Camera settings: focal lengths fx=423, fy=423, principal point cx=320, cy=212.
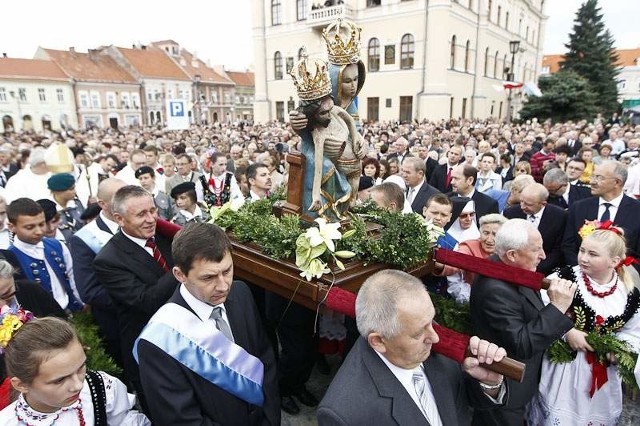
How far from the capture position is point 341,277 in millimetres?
2830

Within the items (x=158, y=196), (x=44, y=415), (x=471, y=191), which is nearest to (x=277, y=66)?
(x=158, y=196)

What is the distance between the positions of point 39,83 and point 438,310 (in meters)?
57.0

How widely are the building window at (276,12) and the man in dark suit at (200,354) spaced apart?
38.2m

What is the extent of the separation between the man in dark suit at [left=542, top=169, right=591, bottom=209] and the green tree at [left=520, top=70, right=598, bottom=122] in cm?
2466

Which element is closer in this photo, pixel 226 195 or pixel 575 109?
pixel 226 195

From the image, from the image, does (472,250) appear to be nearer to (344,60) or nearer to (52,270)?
(344,60)

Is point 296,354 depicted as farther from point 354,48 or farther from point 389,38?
point 389,38

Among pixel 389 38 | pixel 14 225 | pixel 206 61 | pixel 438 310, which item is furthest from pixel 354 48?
pixel 206 61

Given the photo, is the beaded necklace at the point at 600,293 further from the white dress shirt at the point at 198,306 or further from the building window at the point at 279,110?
the building window at the point at 279,110

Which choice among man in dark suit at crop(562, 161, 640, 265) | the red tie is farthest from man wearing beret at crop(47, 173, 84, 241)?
man in dark suit at crop(562, 161, 640, 265)

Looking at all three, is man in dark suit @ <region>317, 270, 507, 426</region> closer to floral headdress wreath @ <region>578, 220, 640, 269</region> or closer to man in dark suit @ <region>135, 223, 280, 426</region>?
man in dark suit @ <region>135, 223, 280, 426</region>

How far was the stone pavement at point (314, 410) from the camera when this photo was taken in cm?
314

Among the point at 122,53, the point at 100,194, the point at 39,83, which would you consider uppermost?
the point at 122,53

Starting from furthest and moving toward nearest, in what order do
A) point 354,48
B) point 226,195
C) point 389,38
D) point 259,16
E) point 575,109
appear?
point 259,16, point 389,38, point 575,109, point 226,195, point 354,48
